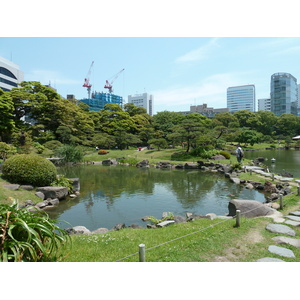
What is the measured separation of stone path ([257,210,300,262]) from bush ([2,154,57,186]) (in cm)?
A: 942

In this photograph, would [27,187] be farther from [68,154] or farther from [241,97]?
[241,97]

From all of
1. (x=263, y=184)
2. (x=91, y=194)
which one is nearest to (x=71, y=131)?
(x=91, y=194)

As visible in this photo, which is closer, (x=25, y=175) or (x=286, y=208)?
(x=286, y=208)

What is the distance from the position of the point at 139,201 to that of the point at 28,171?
17.3 feet

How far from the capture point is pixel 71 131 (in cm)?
3434

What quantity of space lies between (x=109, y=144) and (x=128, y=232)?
97.9 feet

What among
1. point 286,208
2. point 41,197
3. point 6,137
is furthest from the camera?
point 6,137

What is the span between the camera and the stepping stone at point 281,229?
527 cm

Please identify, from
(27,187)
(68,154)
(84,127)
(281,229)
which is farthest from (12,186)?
(84,127)

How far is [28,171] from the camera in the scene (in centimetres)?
1059

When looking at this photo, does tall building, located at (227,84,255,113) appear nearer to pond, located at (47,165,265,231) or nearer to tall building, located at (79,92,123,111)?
tall building, located at (79,92,123,111)

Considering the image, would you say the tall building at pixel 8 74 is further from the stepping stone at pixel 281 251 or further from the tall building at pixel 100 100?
the tall building at pixel 100 100

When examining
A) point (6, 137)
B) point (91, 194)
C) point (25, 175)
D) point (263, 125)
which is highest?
point (263, 125)

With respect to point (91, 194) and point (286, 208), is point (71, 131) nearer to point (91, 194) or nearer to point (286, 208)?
point (91, 194)
